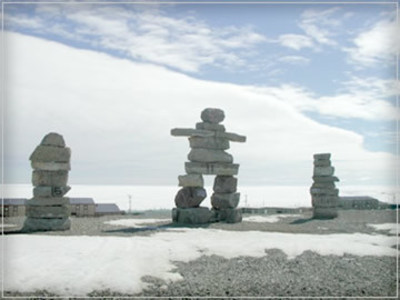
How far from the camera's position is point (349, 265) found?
1030 centimetres

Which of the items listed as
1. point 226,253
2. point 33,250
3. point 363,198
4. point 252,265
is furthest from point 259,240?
point 363,198

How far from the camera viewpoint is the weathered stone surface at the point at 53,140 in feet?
55.3

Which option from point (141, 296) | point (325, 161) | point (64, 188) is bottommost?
point (141, 296)

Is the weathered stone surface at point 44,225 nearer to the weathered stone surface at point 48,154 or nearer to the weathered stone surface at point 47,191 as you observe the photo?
the weathered stone surface at point 47,191

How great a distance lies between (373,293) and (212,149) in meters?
13.6

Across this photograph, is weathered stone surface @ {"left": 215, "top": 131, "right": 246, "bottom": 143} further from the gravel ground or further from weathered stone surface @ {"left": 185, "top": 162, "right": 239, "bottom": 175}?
the gravel ground

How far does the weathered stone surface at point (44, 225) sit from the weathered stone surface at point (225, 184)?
7837mm

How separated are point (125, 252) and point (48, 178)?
24.3 feet

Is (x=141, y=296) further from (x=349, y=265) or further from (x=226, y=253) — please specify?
(x=349, y=265)

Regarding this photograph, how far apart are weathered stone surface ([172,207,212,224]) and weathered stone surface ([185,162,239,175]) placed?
1.90 m

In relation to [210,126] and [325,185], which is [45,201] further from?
[325,185]

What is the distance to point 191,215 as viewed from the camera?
19.6 m

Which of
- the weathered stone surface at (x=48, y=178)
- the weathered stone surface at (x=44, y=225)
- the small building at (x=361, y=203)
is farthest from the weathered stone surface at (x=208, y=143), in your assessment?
the small building at (x=361, y=203)

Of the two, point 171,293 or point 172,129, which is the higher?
point 172,129
